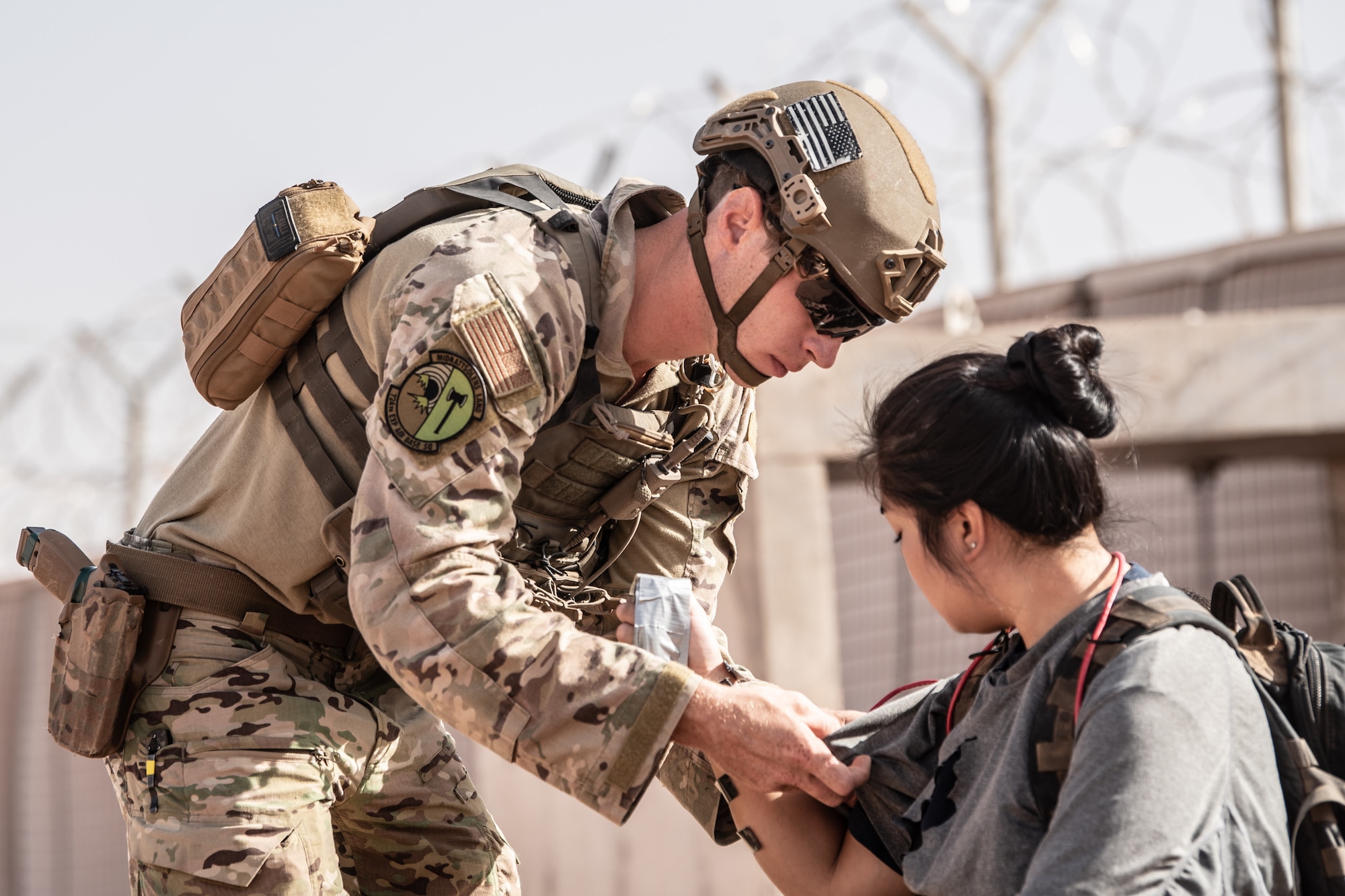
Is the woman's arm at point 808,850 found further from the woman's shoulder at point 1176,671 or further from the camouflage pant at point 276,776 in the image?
the camouflage pant at point 276,776

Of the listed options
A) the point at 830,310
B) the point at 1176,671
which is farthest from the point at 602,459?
the point at 1176,671

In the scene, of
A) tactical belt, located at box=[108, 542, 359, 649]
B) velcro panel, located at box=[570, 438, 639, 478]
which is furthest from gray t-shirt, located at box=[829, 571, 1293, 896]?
tactical belt, located at box=[108, 542, 359, 649]

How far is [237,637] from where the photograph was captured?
2607mm

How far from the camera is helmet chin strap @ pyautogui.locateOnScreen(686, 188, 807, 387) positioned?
8.32ft

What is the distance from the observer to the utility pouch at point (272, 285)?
8.21 ft

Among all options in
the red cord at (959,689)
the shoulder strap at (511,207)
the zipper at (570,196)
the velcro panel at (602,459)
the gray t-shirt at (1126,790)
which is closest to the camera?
the gray t-shirt at (1126,790)

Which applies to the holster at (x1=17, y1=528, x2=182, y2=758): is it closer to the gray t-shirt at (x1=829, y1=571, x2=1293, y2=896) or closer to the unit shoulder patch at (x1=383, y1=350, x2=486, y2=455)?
the unit shoulder patch at (x1=383, y1=350, x2=486, y2=455)

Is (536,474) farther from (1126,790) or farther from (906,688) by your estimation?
(1126,790)

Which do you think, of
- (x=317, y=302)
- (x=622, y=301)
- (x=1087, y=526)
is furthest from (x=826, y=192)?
(x=317, y=302)

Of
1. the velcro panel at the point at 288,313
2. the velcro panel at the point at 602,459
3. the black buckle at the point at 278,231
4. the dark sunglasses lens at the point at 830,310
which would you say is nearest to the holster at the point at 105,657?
the velcro panel at the point at 288,313

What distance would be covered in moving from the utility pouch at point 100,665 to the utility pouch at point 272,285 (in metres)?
0.40

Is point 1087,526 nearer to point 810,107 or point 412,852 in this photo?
point 810,107

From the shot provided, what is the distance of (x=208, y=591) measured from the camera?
260 centimetres

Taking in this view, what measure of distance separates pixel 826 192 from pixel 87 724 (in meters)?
1.65
